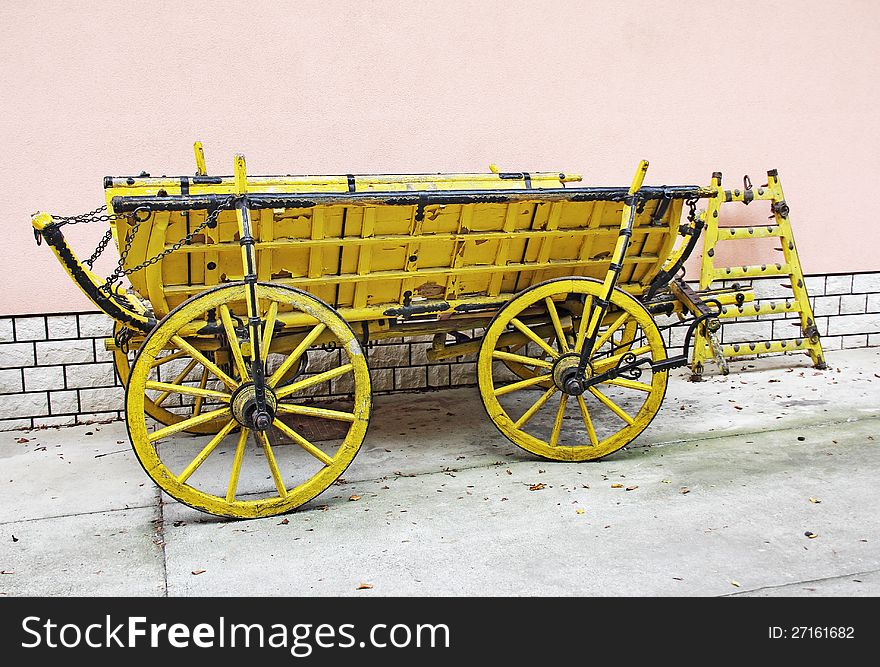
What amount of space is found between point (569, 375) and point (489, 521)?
85 centimetres

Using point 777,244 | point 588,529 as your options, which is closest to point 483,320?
point 588,529

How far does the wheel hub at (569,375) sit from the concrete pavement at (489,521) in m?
0.35

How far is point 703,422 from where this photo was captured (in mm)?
4465

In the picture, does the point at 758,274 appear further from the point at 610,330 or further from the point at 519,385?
the point at 519,385

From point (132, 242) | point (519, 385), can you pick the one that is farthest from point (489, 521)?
point (132, 242)

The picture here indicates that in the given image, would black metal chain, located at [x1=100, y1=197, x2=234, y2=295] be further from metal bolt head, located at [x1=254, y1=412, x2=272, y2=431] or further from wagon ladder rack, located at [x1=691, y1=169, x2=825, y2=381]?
wagon ladder rack, located at [x1=691, y1=169, x2=825, y2=381]

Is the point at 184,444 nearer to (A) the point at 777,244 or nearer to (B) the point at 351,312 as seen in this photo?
(B) the point at 351,312

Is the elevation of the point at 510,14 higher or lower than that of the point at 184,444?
higher

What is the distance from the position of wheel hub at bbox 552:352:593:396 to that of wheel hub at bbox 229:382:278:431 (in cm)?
128

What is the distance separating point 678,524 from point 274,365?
8.26 ft

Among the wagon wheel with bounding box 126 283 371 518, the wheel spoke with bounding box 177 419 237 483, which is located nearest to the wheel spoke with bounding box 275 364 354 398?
the wagon wheel with bounding box 126 283 371 518

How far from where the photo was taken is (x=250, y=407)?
10.6 ft

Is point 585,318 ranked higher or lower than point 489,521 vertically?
higher

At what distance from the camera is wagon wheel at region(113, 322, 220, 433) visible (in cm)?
399
